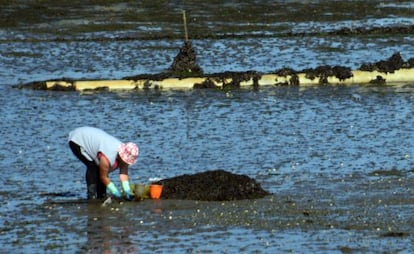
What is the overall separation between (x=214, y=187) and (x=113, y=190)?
1044mm

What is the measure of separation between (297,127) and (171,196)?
5.05 m

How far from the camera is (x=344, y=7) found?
3716 centimetres

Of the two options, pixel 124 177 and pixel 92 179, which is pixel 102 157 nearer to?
pixel 124 177

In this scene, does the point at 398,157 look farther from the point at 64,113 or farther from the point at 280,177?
the point at 64,113

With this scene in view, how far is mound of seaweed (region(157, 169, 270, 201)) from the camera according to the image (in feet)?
46.2

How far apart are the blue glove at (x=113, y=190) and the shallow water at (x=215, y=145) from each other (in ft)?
0.44

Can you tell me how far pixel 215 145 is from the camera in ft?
57.9

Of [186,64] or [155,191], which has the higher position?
[186,64]

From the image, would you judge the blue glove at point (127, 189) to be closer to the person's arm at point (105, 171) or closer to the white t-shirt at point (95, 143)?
the person's arm at point (105, 171)

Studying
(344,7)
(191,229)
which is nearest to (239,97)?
(191,229)

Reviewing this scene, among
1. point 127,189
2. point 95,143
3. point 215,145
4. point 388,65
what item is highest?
point 95,143

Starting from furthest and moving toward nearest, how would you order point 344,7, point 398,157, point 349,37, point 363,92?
point 344,7 → point 349,37 → point 363,92 → point 398,157

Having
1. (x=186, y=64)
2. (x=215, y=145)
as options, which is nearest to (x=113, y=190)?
(x=215, y=145)

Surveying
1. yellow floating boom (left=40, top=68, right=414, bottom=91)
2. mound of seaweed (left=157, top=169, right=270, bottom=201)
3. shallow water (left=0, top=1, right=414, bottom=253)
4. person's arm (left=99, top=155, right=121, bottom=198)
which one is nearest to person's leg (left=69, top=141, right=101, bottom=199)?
shallow water (left=0, top=1, right=414, bottom=253)
